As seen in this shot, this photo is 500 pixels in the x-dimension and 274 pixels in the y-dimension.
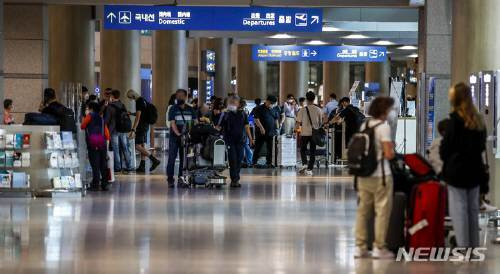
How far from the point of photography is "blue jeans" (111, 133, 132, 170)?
2539 centimetres

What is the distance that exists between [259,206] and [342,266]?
6.70 meters

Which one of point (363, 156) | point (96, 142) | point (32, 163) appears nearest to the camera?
point (363, 156)

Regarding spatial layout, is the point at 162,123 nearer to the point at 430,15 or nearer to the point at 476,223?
the point at 430,15

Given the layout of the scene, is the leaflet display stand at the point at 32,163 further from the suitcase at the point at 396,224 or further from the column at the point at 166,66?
the column at the point at 166,66

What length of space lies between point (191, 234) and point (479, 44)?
15.0ft

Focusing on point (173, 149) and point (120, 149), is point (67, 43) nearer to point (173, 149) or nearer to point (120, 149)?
point (120, 149)

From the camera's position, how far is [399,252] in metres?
11.9

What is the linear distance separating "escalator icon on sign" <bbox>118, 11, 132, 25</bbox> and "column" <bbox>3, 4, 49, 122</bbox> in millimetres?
4443

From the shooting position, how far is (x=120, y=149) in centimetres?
2605

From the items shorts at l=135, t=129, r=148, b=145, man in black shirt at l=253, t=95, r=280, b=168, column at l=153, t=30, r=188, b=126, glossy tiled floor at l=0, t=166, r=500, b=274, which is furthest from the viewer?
column at l=153, t=30, r=188, b=126

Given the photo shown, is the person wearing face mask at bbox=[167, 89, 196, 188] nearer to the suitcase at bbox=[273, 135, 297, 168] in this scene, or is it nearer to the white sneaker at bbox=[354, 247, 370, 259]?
the suitcase at bbox=[273, 135, 297, 168]

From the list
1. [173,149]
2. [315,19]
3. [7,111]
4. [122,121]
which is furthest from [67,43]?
[173,149]

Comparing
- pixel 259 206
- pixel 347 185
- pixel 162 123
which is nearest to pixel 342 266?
pixel 259 206
